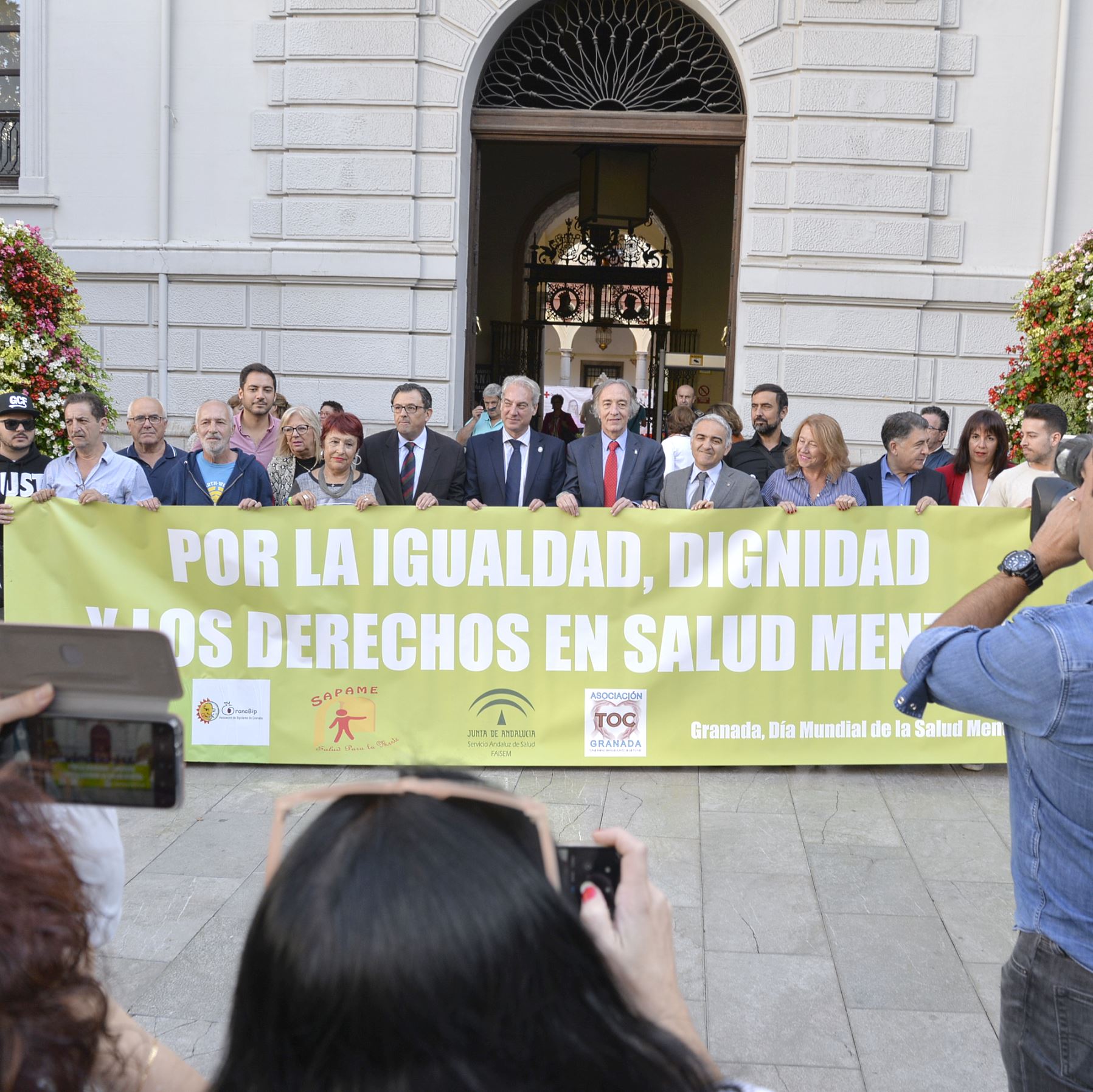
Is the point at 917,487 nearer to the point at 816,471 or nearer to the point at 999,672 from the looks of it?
the point at 816,471

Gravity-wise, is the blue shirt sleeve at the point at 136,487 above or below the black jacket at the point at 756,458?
below

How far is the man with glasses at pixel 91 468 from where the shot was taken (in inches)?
256

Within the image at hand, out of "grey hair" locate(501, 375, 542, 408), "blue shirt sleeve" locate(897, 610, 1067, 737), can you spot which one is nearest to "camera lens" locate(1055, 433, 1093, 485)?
"blue shirt sleeve" locate(897, 610, 1067, 737)

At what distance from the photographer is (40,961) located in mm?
979

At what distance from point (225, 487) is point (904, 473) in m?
3.93

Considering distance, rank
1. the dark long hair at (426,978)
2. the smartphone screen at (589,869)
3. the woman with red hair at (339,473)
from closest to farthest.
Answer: the dark long hair at (426,978) → the smartphone screen at (589,869) → the woman with red hair at (339,473)

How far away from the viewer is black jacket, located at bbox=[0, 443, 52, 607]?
6602mm

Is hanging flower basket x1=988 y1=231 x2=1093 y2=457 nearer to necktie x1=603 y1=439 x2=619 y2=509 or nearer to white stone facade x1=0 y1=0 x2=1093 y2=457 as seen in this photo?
white stone facade x1=0 y1=0 x2=1093 y2=457

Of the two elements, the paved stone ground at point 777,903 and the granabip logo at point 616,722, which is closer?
the paved stone ground at point 777,903

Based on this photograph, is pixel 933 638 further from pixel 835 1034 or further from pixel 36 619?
pixel 36 619

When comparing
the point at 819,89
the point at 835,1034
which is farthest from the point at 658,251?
the point at 835,1034

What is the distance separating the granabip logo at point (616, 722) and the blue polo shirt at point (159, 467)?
2.72m

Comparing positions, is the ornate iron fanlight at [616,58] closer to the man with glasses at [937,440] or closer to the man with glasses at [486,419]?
the man with glasses at [486,419]

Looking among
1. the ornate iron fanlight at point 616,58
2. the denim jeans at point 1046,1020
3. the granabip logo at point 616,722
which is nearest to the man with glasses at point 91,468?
the granabip logo at point 616,722
